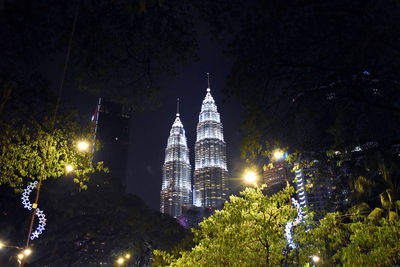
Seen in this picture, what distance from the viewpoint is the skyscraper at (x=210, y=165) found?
18238 cm

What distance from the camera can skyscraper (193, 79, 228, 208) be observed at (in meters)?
182

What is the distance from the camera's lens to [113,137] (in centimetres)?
14538

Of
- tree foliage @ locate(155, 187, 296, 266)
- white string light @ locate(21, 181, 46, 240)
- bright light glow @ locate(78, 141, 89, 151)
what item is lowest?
tree foliage @ locate(155, 187, 296, 266)

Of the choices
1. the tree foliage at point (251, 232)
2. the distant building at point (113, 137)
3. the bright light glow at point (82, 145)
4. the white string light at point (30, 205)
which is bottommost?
the tree foliage at point (251, 232)

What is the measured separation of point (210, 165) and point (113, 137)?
74140mm

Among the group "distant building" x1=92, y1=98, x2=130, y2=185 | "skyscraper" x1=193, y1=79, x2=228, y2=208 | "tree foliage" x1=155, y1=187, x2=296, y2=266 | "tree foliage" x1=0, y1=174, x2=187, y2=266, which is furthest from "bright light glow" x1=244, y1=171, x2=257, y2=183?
"skyscraper" x1=193, y1=79, x2=228, y2=208

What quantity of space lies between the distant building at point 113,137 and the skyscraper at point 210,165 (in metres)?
51.8

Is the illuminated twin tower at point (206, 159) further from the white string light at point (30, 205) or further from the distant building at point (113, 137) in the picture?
the white string light at point (30, 205)

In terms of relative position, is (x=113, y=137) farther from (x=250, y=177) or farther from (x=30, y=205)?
(x=250, y=177)

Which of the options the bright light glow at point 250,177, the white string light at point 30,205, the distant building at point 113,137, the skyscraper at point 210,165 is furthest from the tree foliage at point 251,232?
the skyscraper at point 210,165

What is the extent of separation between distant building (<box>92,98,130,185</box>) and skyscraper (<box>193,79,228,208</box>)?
170ft

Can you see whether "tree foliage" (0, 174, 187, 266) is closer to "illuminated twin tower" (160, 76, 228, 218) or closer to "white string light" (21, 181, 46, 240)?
"white string light" (21, 181, 46, 240)

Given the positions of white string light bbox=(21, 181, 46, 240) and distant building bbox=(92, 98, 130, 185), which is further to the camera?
distant building bbox=(92, 98, 130, 185)

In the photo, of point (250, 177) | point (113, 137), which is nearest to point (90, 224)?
point (250, 177)
